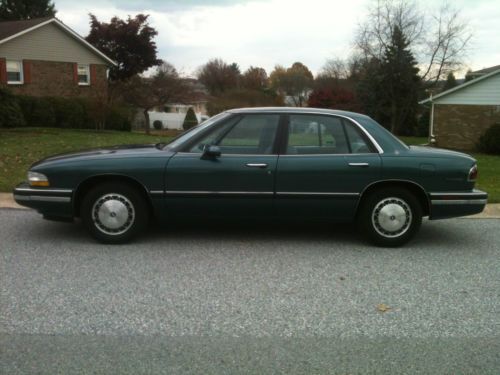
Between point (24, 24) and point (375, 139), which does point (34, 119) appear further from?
point (375, 139)

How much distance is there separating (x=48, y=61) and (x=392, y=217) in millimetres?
28557

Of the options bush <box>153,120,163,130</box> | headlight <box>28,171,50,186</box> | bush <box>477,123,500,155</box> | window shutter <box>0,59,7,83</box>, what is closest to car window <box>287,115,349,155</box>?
headlight <box>28,171,50,186</box>

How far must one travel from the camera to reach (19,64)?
1152 inches

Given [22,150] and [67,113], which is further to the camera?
[67,113]

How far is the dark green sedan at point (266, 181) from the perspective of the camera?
573 cm

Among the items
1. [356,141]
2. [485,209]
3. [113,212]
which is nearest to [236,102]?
[485,209]

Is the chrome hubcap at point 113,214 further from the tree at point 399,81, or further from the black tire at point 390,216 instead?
the tree at point 399,81

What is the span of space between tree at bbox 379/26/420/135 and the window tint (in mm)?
23922

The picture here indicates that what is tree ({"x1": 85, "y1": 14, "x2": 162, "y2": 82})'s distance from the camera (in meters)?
42.9

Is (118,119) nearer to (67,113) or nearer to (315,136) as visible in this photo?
(67,113)

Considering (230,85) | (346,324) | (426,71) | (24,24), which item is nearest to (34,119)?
(24,24)

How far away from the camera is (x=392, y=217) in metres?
5.87

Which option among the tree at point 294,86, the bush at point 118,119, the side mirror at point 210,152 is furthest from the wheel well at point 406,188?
the tree at point 294,86

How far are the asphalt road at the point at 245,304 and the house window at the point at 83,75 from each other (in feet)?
90.5
